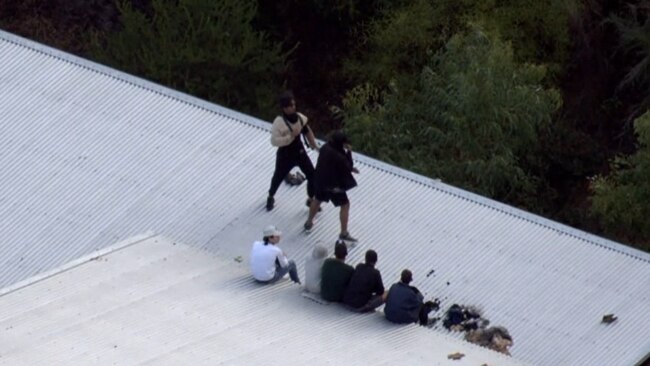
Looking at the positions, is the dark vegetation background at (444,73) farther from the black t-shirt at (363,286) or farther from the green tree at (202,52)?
the black t-shirt at (363,286)

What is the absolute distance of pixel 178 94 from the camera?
86.0 ft

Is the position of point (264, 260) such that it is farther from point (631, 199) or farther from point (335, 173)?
point (631, 199)

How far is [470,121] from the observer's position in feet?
96.2

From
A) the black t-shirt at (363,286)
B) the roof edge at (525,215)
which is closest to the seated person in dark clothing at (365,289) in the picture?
the black t-shirt at (363,286)

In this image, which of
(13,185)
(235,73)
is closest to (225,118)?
(13,185)

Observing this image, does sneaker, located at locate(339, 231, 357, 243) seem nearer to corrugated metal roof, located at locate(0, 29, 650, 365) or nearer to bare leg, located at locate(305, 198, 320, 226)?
corrugated metal roof, located at locate(0, 29, 650, 365)

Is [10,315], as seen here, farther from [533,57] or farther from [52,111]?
[533,57]

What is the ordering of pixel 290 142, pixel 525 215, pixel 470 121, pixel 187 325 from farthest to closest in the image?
pixel 470 121, pixel 525 215, pixel 290 142, pixel 187 325

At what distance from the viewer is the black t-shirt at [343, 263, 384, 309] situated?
2059 centimetres

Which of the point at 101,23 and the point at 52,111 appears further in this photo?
the point at 101,23

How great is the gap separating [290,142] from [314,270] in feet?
7.79

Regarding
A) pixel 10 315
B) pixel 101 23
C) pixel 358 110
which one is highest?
pixel 10 315

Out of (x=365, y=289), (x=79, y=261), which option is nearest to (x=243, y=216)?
(x=79, y=261)

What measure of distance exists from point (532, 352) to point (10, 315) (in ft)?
19.0
